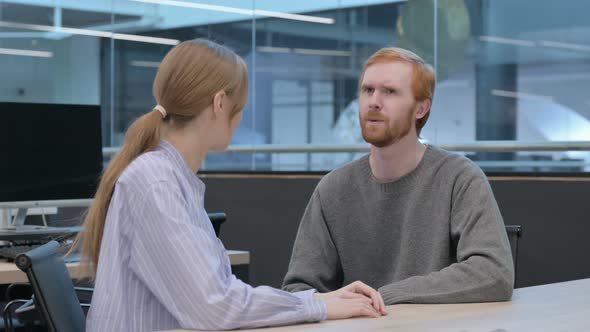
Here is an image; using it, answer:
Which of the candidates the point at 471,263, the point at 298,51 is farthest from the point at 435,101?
the point at 471,263

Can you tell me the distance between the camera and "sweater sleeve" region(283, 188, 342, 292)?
220cm

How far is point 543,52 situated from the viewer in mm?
4434

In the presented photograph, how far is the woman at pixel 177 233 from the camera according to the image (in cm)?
161

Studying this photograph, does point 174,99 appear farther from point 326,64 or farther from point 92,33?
point 92,33

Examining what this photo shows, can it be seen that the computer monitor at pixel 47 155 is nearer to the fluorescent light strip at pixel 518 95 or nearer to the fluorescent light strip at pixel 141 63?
the fluorescent light strip at pixel 518 95

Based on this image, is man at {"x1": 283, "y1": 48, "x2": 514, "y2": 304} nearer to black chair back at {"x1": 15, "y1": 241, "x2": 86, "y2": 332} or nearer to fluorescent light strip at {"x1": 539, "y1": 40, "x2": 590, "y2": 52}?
black chair back at {"x1": 15, "y1": 241, "x2": 86, "y2": 332}

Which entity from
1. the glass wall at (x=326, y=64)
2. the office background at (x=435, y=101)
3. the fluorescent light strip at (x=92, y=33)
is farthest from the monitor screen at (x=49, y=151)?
the fluorescent light strip at (x=92, y=33)

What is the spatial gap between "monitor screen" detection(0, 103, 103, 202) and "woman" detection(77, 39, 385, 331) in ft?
5.85

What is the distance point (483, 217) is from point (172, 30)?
14.9 ft

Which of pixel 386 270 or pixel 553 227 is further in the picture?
pixel 553 227

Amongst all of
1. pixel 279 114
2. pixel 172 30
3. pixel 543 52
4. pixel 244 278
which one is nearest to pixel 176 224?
pixel 244 278

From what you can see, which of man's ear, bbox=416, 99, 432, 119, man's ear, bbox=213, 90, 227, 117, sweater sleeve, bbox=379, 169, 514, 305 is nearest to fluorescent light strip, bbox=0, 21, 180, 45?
man's ear, bbox=416, 99, 432, 119

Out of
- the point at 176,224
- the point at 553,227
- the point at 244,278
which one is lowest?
the point at 244,278

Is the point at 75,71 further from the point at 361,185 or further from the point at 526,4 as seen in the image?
the point at 361,185
